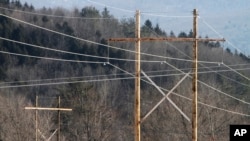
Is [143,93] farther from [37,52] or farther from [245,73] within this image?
[37,52]

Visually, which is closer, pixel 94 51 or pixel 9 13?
pixel 94 51

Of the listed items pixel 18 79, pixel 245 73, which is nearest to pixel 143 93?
pixel 245 73

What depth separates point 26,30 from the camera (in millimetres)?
112312

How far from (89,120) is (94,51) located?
3113 cm

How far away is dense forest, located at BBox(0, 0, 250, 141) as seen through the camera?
7056 centimetres

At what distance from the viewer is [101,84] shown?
99.4 meters

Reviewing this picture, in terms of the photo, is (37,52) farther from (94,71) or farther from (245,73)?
(245,73)

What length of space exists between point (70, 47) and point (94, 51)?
762cm

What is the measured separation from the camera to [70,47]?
11238 centimetres

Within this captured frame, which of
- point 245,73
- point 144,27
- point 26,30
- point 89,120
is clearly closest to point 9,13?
point 26,30

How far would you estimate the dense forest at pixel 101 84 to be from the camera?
70562 mm

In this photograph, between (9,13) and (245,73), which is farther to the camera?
(9,13)

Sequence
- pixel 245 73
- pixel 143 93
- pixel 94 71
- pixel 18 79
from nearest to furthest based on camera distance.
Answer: pixel 143 93, pixel 245 73, pixel 18 79, pixel 94 71

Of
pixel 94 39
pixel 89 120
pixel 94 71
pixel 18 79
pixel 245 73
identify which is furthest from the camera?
pixel 94 39
